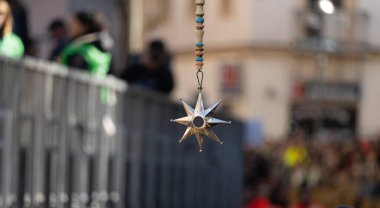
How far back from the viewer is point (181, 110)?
1975 centimetres

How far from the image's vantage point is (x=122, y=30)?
81.5 feet

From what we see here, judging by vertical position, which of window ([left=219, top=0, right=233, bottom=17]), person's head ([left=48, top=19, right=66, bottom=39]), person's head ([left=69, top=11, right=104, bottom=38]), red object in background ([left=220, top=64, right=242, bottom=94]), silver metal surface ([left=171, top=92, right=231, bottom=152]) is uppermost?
red object in background ([left=220, top=64, right=242, bottom=94])

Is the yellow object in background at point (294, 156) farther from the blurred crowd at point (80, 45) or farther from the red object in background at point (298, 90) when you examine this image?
the blurred crowd at point (80, 45)

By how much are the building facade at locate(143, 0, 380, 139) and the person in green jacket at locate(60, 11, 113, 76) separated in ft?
35.7

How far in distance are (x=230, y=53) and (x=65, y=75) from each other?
15.3m

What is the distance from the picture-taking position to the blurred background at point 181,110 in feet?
47.0

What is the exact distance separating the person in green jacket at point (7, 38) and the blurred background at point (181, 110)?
134 mm

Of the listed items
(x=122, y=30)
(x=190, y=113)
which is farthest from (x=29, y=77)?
(x=122, y=30)

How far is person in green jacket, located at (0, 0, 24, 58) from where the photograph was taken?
12180 mm

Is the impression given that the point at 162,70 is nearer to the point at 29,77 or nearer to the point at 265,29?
the point at 29,77

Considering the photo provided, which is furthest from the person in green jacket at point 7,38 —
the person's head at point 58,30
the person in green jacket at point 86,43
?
the person's head at point 58,30

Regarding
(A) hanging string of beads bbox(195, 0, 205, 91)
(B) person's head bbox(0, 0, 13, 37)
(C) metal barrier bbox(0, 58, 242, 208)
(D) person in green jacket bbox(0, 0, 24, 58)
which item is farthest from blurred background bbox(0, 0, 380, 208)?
(A) hanging string of beads bbox(195, 0, 205, 91)

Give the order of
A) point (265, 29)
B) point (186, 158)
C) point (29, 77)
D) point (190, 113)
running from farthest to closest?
1. point (265, 29)
2. point (186, 158)
3. point (29, 77)
4. point (190, 113)

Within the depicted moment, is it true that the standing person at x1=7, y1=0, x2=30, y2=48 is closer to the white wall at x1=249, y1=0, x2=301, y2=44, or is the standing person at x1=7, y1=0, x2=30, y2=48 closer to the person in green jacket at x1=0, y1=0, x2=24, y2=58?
the person in green jacket at x1=0, y1=0, x2=24, y2=58
